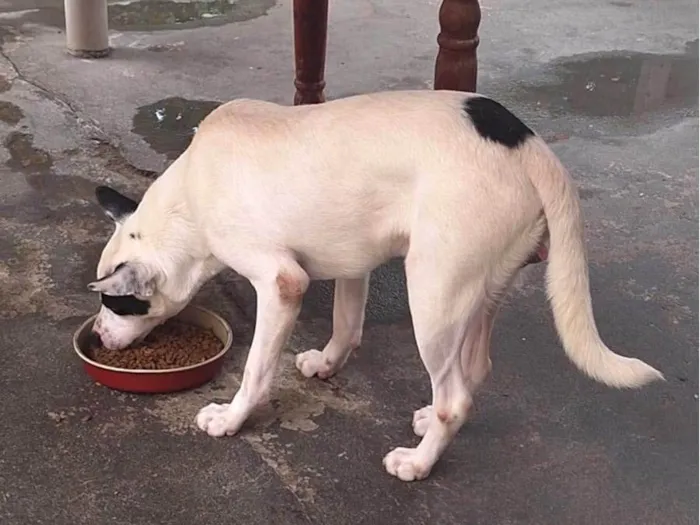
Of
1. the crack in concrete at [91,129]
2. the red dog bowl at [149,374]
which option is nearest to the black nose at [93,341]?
the red dog bowl at [149,374]

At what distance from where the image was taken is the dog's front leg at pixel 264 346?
6.58ft

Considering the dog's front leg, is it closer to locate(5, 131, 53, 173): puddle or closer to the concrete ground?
the concrete ground

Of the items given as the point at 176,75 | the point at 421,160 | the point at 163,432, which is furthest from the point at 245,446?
the point at 176,75

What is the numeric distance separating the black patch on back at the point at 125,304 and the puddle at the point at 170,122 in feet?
4.83

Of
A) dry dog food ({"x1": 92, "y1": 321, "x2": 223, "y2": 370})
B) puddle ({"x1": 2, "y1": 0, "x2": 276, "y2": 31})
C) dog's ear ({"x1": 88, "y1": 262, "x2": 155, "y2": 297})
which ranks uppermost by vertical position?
dog's ear ({"x1": 88, "y1": 262, "x2": 155, "y2": 297})

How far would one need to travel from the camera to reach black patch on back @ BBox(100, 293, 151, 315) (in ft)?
7.11

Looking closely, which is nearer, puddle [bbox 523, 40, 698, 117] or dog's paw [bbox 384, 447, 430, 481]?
dog's paw [bbox 384, 447, 430, 481]

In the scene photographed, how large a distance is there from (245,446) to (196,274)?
14.9 inches

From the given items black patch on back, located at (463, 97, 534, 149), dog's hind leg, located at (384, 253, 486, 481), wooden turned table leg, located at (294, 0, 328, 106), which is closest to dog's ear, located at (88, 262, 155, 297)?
dog's hind leg, located at (384, 253, 486, 481)

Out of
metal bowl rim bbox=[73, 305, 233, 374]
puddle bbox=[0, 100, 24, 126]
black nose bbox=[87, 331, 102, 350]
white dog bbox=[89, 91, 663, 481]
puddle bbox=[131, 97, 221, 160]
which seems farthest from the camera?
puddle bbox=[0, 100, 24, 126]

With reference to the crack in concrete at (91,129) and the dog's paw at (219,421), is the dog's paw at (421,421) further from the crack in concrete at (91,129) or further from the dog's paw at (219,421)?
the crack in concrete at (91,129)

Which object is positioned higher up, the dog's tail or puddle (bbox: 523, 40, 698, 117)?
the dog's tail

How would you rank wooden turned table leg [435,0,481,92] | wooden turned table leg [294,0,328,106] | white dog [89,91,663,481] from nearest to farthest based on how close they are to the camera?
white dog [89,91,663,481]
wooden turned table leg [435,0,481,92]
wooden turned table leg [294,0,328,106]

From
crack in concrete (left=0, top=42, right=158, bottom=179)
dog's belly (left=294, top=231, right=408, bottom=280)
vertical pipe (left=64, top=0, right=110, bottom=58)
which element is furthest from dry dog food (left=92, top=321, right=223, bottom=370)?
vertical pipe (left=64, top=0, right=110, bottom=58)
